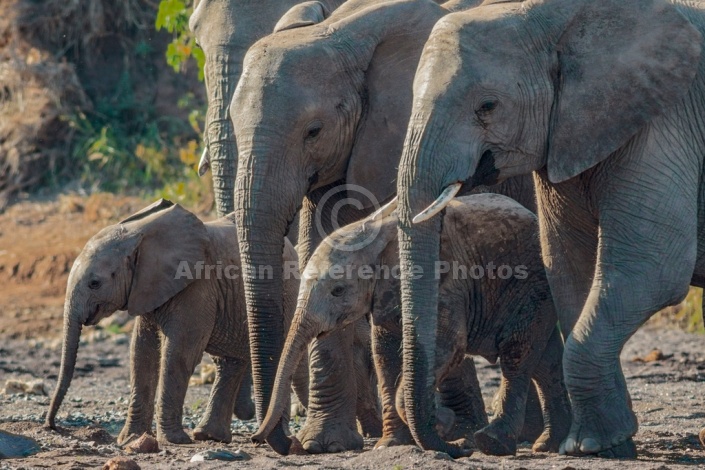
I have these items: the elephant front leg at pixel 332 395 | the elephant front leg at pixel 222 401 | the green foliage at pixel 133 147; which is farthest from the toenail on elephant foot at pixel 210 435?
the green foliage at pixel 133 147

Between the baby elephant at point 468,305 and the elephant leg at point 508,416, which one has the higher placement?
the baby elephant at point 468,305

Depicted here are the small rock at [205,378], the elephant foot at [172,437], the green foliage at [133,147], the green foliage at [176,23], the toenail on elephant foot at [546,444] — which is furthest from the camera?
the green foliage at [133,147]

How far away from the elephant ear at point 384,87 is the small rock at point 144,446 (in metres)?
1.61

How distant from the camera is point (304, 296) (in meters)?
7.79

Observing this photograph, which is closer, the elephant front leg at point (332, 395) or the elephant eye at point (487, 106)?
the elephant eye at point (487, 106)

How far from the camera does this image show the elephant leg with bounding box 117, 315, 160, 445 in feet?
29.7

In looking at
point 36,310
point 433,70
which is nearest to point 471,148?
point 433,70

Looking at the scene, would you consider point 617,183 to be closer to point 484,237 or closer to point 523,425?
point 484,237

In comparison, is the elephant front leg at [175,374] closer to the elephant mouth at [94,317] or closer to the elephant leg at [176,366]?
the elephant leg at [176,366]

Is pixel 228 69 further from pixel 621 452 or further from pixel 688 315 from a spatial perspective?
pixel 688 315

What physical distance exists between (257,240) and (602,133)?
70.4 inches

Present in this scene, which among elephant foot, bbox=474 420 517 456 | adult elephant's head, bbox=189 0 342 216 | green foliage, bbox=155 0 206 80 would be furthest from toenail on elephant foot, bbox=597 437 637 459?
green foliage, bbox=155 0 206 80

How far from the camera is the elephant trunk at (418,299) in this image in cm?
707

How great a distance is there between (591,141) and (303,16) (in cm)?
213
